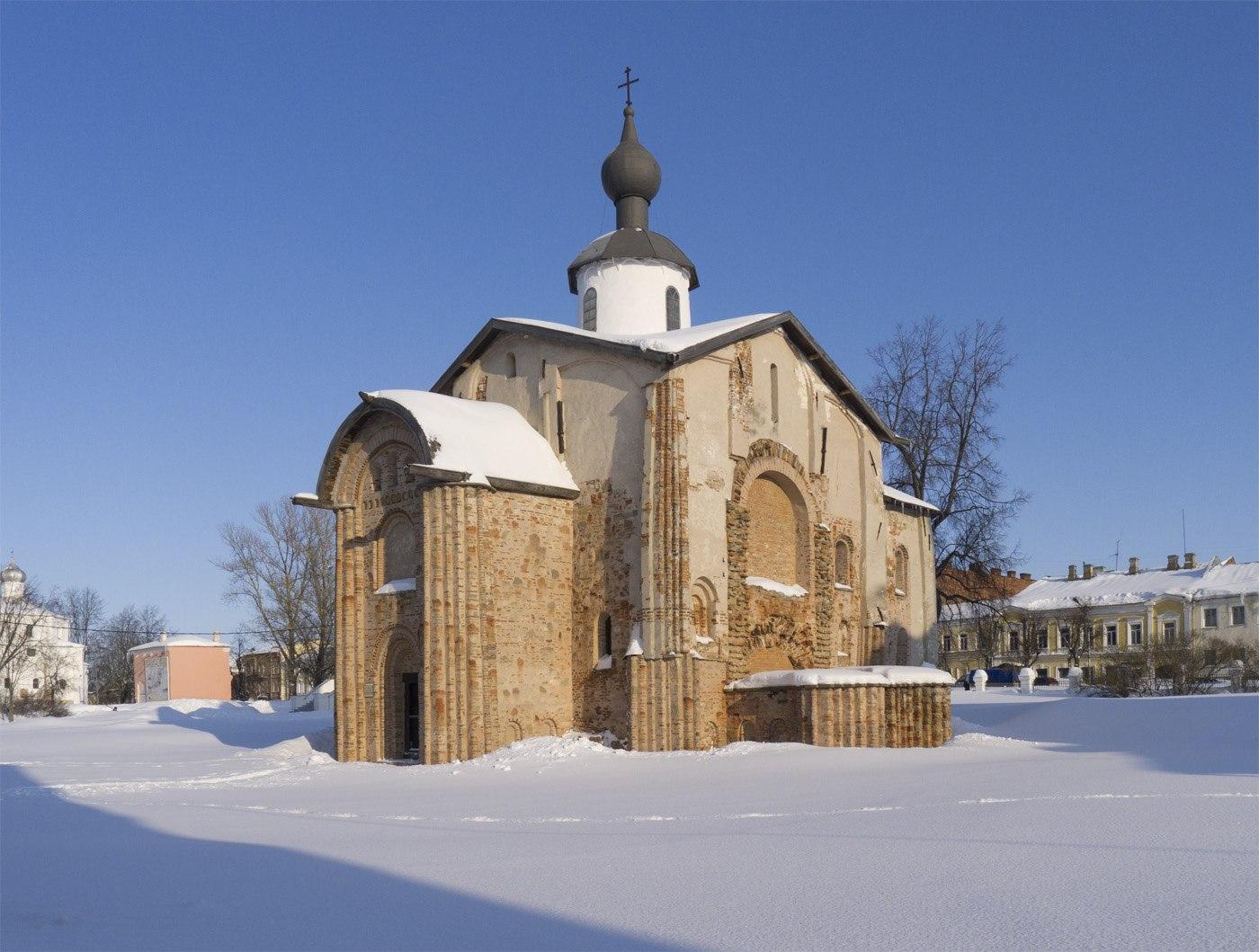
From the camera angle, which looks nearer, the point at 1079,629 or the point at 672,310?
the point at 672,310

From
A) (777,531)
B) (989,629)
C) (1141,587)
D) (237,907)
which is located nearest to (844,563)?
(777,531)

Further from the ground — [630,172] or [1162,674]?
[630,172]

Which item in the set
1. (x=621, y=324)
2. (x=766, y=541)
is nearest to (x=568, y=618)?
(x=766, y=541)

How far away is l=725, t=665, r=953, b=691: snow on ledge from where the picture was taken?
A: 57.0ft

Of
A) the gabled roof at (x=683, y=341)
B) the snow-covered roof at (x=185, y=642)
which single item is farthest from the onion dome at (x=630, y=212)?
the snow-covered roof at (x=185, y=642)

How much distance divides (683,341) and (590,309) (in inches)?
196

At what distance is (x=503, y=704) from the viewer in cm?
1778

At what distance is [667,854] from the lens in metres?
7.69

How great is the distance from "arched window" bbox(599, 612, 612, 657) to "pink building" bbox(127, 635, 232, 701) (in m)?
36.4

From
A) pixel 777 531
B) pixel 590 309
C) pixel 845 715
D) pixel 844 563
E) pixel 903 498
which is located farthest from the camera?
pixel 903 498

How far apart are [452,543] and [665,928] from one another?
12238mm

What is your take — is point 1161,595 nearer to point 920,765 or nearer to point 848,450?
point 848,450

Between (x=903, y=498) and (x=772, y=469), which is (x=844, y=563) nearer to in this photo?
(x=772, y=469)

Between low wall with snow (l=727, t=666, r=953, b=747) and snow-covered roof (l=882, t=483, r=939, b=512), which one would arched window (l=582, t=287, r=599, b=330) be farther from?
low wall with snow (l=727, t=666, r=953, b=747)
